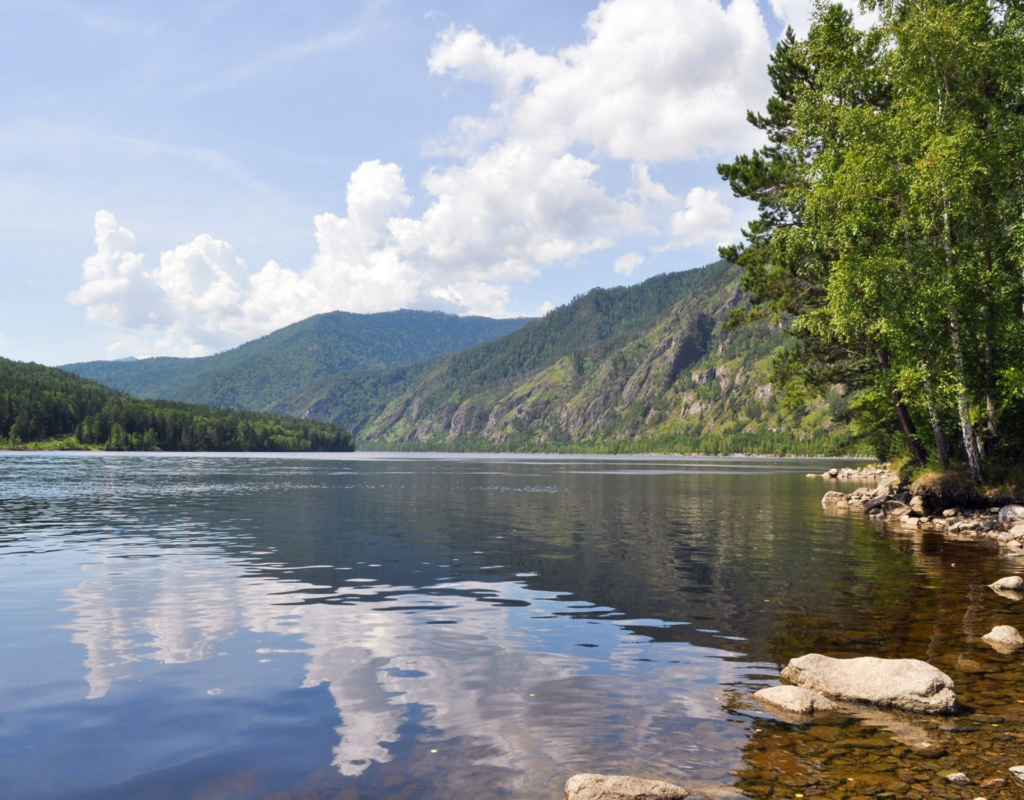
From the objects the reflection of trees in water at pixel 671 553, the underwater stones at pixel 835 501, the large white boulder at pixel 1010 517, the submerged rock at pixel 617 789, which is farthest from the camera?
the underwater stones at pixel 835 501

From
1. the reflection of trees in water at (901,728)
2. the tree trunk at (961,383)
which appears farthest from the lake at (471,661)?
the tree trunk at (961,383)

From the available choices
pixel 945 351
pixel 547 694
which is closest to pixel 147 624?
pixel 547 694

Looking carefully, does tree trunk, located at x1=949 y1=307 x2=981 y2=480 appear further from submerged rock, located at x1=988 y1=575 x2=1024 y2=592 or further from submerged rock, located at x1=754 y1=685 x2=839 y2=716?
submerged rock, located at x1=754 y1=685 x2=839 y2=716

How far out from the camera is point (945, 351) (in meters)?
39.5

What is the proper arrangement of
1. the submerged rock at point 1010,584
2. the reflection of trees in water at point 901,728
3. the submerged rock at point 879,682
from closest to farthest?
1. the reflection of trees in water at point 901,728
2. the submerged rock at point 879,682
3. the submerged rock at point 1010,584

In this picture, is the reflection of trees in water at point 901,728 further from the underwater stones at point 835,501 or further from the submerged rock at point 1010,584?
the underwater stones at point 835,501

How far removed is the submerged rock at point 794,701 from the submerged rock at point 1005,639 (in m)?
7.17

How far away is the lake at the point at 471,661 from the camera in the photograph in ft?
36.7

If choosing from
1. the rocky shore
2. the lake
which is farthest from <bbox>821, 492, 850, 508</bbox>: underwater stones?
the lake

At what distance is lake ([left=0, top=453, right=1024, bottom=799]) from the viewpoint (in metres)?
11.2

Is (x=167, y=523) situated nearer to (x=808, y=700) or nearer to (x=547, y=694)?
(x=547, y=694)

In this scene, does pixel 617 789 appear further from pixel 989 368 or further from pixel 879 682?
pixel 989 368

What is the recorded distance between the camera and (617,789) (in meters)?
9.96

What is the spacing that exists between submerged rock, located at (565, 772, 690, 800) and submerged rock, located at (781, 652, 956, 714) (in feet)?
18.8
